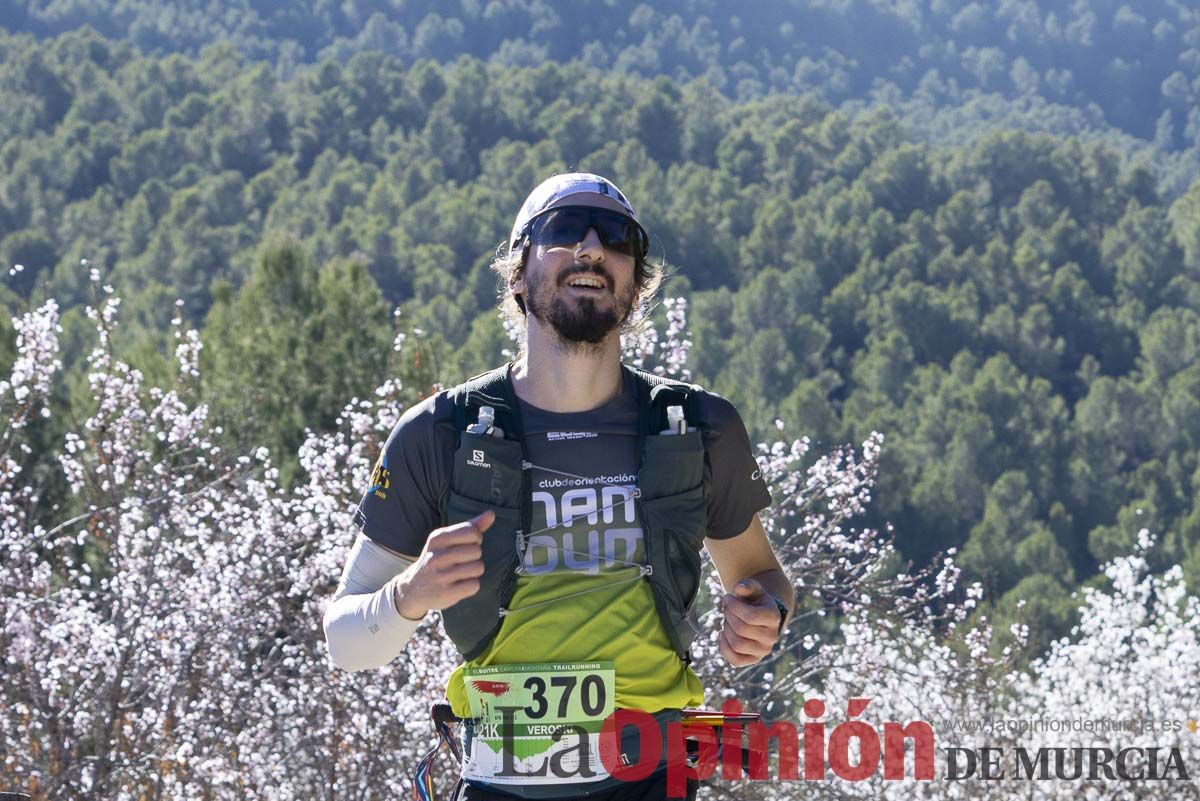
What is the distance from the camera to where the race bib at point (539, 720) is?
9.07 feet

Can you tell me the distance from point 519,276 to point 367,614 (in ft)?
2.31

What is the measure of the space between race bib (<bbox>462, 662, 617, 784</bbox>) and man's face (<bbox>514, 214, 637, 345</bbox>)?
0.56 meters

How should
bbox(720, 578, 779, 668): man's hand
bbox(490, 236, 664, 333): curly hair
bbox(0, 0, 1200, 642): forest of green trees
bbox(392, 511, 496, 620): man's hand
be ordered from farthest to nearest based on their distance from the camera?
bbox(0, 0, 1200, 642): forest of green trees < bbox(490, 236, 664, 333): curly hair < bbox(720, 578, 779, 668): man's hand < bbox(392, 511, 496, 620): man's hand

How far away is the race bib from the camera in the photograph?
277 cm

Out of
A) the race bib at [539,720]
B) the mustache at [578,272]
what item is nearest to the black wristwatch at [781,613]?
the race bib at [539,720]

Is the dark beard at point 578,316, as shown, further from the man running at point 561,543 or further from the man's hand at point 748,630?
the man's hand at point 748,630

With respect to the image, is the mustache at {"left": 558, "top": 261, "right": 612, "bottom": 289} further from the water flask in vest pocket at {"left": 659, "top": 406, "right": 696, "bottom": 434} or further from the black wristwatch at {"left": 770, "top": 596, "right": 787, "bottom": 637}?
the black wristwatch at {"left": 770, "top": 596, "right": 787, "bottom": 637}

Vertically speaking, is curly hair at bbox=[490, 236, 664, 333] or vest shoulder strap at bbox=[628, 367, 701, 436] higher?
curly hair at bbox=[490, 236, 664, 333]

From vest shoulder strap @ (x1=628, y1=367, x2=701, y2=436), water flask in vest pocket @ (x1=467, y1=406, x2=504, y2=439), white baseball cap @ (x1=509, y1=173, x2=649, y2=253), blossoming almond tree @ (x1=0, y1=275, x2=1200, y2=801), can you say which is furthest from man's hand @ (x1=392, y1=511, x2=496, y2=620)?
blossoming almond tree @ (x1=0, y1=275, x2=1200, y2=801)

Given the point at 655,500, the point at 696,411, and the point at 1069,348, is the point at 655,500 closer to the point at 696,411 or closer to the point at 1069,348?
the point at 696,411

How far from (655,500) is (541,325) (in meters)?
0.37

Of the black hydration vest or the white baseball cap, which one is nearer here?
the black hydration vest

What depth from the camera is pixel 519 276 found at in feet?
10.3

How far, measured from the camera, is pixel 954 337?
65938mm
